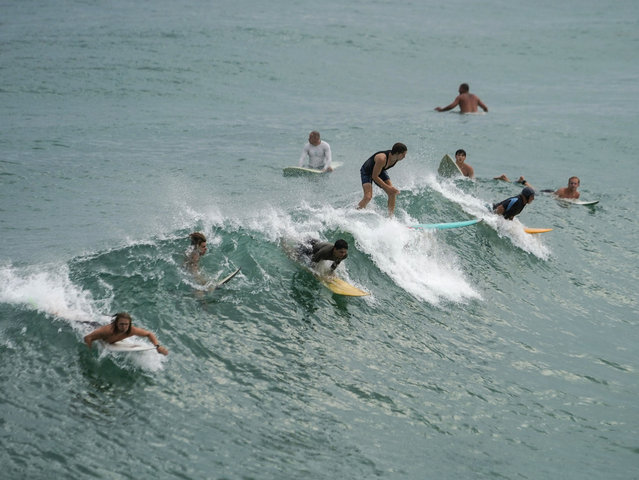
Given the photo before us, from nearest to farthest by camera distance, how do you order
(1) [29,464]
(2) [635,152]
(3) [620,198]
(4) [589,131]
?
1. (1) [29,464]
2. (3) [620,198]
3. (2) [635,152]
4. (4) [589,131]

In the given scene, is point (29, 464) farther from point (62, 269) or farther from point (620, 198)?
point (620, 198)

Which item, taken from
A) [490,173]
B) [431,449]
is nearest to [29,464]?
[431,449]

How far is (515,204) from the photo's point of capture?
518 inches

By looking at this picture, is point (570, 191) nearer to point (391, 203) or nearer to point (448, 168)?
point (448, 168)

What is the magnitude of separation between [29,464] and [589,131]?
20.6 metres

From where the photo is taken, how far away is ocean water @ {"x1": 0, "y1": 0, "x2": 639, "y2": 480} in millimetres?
7496

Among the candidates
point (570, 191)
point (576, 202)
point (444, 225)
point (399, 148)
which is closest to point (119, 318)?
point (399, 148)

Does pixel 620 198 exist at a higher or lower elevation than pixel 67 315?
higher

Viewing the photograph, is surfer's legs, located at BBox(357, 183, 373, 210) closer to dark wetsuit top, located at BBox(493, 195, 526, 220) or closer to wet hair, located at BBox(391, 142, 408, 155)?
wet hair, located at BBox(391, 142, 408, 155)

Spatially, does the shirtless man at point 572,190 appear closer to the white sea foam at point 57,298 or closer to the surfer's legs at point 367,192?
the surfer's legs at point 367,192

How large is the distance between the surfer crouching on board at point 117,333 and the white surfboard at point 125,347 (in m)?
0.05

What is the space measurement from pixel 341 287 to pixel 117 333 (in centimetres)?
358

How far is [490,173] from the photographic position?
58.7 feet

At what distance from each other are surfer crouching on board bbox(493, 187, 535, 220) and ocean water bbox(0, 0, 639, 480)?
25 cm
